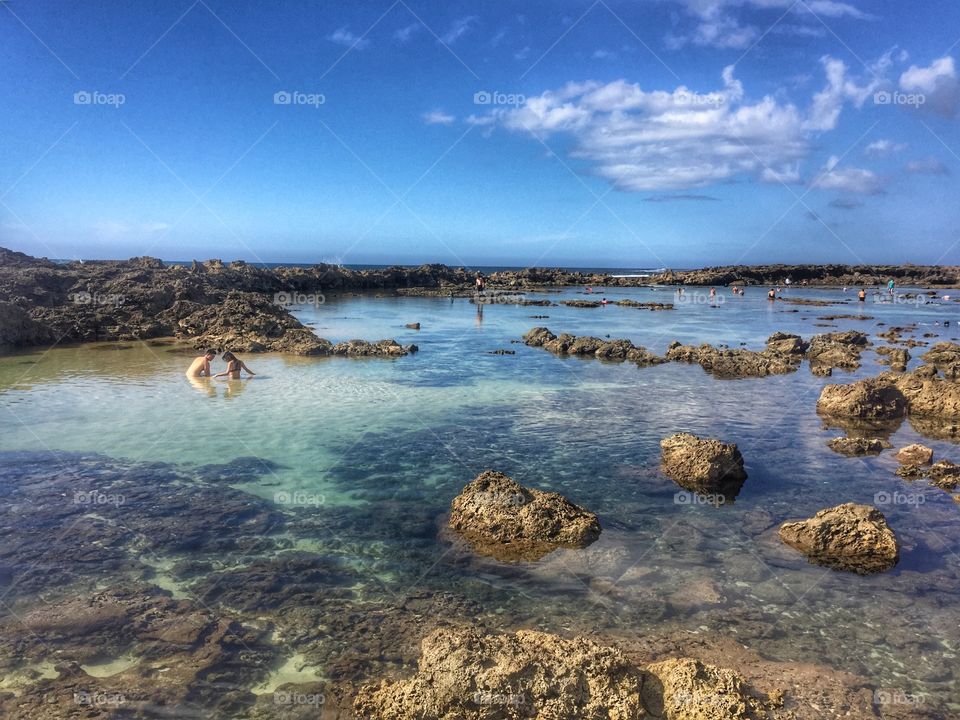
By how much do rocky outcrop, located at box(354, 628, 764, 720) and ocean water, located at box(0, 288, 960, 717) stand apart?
739 mm

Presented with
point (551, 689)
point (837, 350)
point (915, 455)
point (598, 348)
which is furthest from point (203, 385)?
point (837, 350)

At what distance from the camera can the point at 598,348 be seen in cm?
2327

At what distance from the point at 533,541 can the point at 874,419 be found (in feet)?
36.0

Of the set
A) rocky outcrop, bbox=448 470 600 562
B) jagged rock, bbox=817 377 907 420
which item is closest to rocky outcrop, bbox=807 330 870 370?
jagged rock, bbox=817 377 907 420

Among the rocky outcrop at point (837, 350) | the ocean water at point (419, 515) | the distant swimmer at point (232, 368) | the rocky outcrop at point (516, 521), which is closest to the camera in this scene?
the ocean water at point (419, 515)

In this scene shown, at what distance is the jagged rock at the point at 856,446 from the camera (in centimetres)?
1180

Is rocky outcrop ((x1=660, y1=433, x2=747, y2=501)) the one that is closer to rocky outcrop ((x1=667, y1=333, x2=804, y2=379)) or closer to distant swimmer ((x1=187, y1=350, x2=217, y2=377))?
rocky outcrop ((x1=667, y1=333, x2=804, y2=379))

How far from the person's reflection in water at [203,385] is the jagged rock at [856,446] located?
47.8ft

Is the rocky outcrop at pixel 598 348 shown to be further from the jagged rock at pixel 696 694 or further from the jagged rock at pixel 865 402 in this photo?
A: the jagged rock at pixel 696 694

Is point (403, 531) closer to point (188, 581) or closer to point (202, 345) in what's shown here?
point (188, 581)

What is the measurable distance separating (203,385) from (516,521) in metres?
11.8

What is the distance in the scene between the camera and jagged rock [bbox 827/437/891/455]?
11805 millimetres

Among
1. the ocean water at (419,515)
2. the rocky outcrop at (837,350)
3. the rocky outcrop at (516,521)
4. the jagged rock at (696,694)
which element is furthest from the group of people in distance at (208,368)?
the rocky outcrop at (837,350)

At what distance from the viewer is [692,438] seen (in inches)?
425
